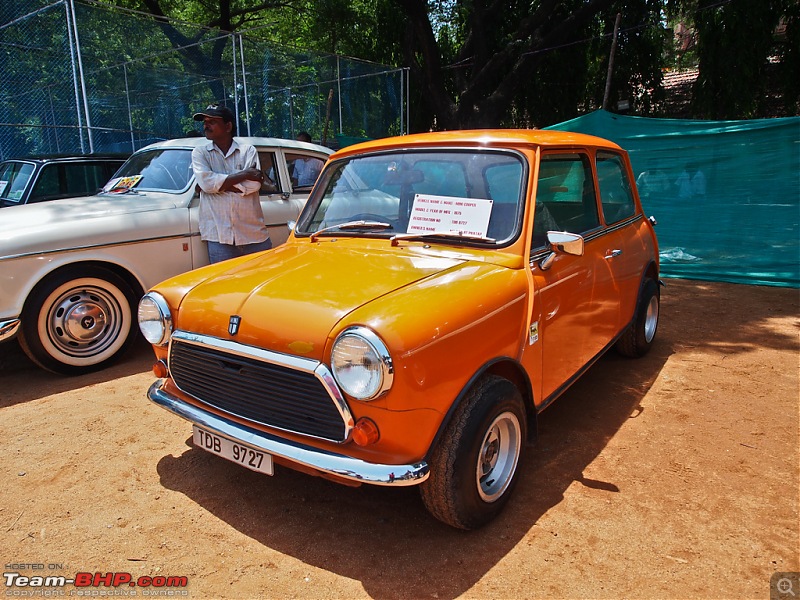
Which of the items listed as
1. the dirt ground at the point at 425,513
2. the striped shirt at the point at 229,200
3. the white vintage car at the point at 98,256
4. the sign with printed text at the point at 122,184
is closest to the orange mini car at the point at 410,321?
the dirt ground at the point at 425,513

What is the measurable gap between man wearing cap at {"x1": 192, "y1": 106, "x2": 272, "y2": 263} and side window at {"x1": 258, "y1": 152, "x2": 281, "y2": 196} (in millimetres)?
783

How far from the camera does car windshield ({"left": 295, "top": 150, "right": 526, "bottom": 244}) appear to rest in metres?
2.99

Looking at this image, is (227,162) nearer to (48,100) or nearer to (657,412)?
(657,412)

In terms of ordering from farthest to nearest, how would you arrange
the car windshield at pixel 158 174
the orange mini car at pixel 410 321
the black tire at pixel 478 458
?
the car windshield at pixel 158 174, the black tire at pixel 478 458, the orange mini car at pixel 410 321

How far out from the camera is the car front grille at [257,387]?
2283mm

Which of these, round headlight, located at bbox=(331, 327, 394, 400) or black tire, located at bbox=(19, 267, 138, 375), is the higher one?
round headlight, located at bbox=(331, 327, 394, 400)

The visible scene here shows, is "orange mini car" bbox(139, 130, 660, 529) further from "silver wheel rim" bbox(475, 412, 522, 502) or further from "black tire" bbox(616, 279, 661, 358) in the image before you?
"black tire" bbox(616, 279, 661, 358)

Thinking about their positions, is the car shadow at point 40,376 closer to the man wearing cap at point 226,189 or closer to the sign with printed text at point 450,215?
the man wearing cap at point 226,189

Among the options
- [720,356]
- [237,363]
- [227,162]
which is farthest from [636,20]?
[237,363]

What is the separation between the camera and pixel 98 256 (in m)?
4.63

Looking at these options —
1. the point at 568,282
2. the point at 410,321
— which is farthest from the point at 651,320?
the point at 410,321

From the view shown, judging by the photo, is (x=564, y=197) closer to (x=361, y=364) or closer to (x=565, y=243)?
(x=565, y=243)

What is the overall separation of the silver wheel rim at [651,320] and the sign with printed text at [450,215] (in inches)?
98.0

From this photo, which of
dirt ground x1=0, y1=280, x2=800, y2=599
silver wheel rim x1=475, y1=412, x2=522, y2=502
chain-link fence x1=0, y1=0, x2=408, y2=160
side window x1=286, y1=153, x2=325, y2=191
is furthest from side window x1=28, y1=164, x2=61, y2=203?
silver wheel rim x1=475, y1=412, x2=522, y2=502
